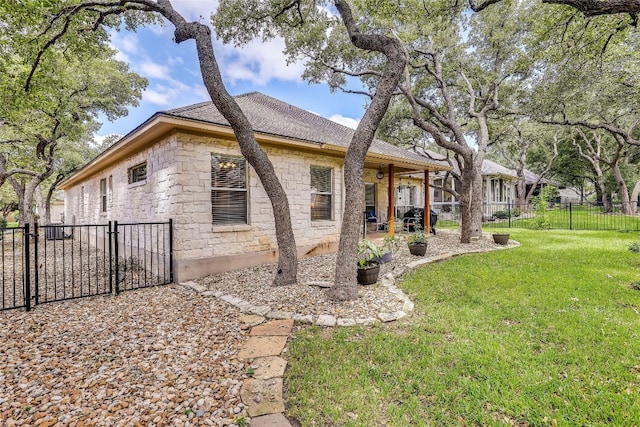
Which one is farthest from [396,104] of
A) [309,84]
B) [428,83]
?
[309,84]

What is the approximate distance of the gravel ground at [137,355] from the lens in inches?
83.8

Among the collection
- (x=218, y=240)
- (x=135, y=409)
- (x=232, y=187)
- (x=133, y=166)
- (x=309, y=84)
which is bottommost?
(x=135, y=409)

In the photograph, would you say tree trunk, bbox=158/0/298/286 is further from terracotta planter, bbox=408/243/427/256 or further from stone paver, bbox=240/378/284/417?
terracotta planter, bbox=408/243/427/256

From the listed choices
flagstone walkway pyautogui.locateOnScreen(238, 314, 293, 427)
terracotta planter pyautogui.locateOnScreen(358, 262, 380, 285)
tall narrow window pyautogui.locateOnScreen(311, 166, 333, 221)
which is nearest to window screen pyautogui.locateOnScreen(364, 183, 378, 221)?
tall narrow window pyautogui.locateOnScreen(311, 166, 333, 221)

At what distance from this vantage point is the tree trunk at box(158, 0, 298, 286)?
4.36m

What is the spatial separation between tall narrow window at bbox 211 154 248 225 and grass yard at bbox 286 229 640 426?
3.69 m

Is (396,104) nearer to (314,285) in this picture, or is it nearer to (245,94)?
(245,94)

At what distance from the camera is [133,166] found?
755cm

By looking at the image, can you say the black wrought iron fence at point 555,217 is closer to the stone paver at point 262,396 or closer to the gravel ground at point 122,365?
the stone paver at point 262,396

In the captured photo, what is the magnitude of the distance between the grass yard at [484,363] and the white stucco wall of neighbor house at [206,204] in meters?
3.36

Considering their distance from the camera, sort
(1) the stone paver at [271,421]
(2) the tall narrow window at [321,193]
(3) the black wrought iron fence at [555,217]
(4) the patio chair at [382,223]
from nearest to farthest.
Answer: (1) the stone paver at [271,421] → (2) the tall narrow window at [321,193] → (4) the patio chair at [382,223] → (3) the black wrought iron fence at [555,217]

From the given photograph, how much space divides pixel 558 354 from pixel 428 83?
1140 centimetres

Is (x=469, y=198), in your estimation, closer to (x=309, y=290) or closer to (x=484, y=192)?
(x=309, y=290)

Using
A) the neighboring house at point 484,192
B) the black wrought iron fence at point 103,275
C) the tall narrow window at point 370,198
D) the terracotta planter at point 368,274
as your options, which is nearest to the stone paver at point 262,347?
the terracotta planter at point 368,274
